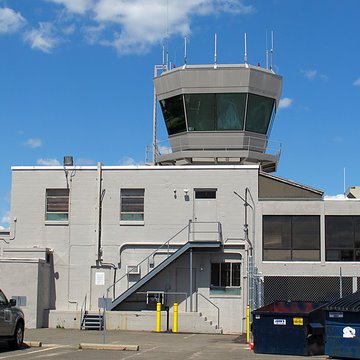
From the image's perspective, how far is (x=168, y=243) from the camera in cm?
3059

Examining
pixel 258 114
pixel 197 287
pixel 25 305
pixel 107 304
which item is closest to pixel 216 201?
pixel 197 287

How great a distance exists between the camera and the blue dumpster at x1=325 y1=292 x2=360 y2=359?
17078mm

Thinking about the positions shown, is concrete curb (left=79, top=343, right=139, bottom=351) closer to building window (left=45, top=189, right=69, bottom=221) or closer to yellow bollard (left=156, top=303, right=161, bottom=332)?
yellow bollard (left=156, top=303, right=161, bottom=332)

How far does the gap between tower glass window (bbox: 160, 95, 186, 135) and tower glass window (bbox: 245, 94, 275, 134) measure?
3.29m

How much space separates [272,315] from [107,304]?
496 cm

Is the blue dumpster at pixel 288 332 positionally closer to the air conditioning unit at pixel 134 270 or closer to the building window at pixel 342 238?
the building window at pixel 342 238

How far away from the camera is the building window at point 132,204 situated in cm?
3120

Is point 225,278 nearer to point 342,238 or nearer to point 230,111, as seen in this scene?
point 342,238

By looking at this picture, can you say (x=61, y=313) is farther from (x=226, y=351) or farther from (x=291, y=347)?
(x=291, y=347)

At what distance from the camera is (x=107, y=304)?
20562mm

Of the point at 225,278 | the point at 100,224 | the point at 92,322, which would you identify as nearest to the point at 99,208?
the point at 100,224

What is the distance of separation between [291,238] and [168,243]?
17.8 feet

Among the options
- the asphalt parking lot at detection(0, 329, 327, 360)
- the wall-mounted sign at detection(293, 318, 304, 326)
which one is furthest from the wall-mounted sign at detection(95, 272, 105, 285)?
the wall-mounted sign at detection(293, 318, 304, 326)

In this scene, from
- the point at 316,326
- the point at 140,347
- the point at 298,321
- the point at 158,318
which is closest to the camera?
the point at 298,321
